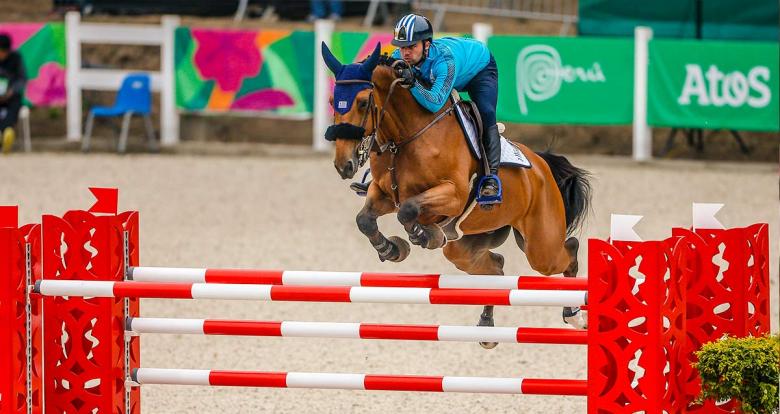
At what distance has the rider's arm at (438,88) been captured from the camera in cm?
544

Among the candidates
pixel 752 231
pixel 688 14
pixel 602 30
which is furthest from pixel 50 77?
pixel 752 231

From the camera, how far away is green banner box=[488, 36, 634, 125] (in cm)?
1504

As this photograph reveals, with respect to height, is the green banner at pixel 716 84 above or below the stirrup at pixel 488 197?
above

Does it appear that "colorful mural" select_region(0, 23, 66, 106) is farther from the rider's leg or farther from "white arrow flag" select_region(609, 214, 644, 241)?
"white arrow flag" select_region(609, 214, 644, 241)

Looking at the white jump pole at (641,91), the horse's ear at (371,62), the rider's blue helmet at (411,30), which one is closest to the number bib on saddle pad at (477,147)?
the rider's blue helmet at (411,30)

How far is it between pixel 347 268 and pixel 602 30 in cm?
736

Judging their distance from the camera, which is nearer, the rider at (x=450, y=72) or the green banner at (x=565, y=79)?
the rider at (x=450, y=72)

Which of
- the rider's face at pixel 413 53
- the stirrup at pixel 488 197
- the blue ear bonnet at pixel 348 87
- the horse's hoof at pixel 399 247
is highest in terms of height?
the rider's face at pixel 413 53

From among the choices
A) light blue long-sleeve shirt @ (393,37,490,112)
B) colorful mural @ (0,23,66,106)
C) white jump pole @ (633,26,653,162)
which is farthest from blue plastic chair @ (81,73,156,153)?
light blue long-sleeve shirt @ (393,37,490,112)

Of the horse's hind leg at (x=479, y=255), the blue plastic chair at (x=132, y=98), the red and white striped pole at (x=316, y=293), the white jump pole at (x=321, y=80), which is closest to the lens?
the red and white striped pole at (x=316, y=293)

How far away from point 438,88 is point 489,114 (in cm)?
40

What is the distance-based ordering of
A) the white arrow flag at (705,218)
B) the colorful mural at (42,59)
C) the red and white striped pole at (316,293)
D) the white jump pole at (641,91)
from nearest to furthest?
1. the red and white striped pole at (316,293)
2. the white arrow flag at (705,218)
3. the white jump pole at (641,91)
4. the colorful mural at (42,59)

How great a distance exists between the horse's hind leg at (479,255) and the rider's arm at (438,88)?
2.76ft

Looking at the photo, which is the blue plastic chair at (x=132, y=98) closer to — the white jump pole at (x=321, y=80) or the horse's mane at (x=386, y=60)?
the white jump pole at (x=321, y=80)
